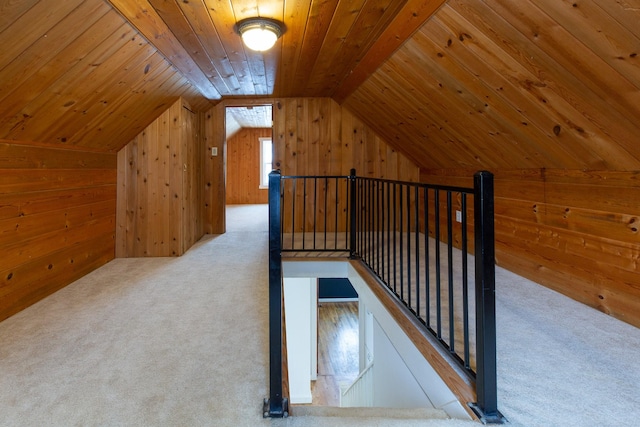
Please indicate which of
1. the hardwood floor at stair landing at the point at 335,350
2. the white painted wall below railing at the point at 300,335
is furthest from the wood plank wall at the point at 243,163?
the white painted wall below railing at the point at 300,335

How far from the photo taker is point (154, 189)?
379 centimetres

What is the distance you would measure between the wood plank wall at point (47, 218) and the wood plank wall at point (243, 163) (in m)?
5.80

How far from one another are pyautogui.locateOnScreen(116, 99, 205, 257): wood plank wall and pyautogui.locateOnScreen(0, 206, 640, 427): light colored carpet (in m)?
1.02

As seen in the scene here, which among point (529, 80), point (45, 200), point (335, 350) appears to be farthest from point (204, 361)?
point (335, 350)

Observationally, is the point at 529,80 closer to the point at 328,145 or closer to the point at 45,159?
the point at 328,145

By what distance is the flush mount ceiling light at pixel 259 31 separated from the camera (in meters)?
2.39

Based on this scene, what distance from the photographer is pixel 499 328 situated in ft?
6.31

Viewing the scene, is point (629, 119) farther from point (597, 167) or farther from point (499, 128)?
point (499, 128)

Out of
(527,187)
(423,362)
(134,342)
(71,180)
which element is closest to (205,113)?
(71,180)

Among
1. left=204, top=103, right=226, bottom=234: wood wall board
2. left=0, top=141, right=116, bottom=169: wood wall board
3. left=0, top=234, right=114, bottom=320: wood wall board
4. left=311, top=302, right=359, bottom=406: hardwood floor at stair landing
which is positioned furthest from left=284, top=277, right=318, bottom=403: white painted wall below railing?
left=0, top=141, right=116, bottom=169: wood wall board

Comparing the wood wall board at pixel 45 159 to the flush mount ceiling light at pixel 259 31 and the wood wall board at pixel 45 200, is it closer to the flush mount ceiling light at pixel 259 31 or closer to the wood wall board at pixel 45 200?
the wood wall board at pixel 45 200

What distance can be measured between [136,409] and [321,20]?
2508 millimetres

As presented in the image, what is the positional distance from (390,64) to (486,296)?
7.31 feet

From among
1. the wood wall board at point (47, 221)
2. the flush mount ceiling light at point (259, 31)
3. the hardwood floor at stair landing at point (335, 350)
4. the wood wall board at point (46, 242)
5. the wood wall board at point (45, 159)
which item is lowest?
the hardwood floor at stair landing at point (335, 350)
